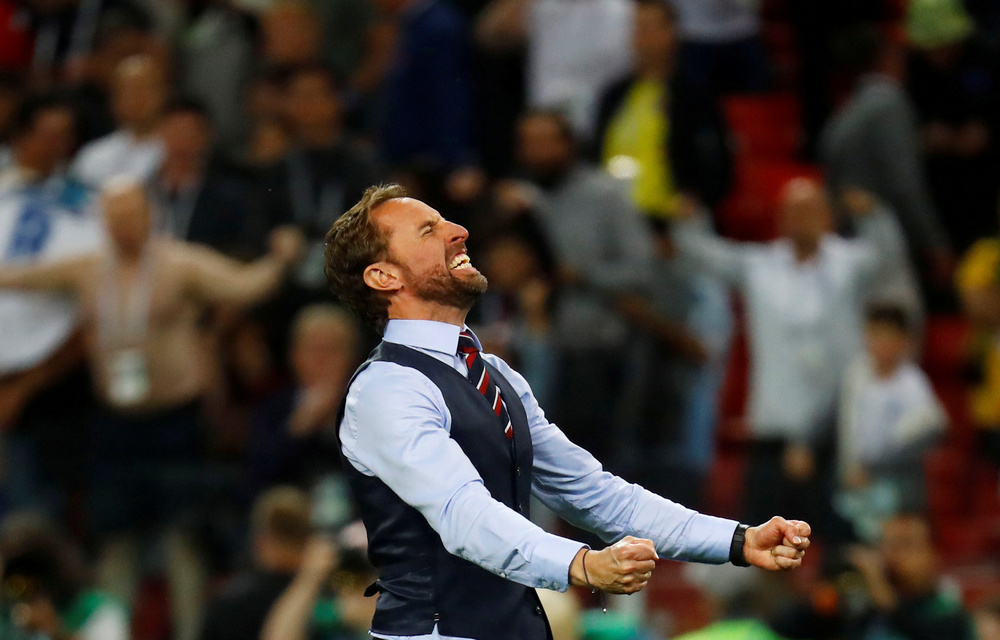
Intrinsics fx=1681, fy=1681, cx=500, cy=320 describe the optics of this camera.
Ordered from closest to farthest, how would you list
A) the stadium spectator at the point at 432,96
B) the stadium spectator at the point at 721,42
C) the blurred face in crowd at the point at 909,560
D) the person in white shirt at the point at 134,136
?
the blurred face in crowd at the point at 909,560, the person in white shirt at the point at 134,136, the stadium spectator at the point at 432,96, the stadium spectator at the point at 721,42

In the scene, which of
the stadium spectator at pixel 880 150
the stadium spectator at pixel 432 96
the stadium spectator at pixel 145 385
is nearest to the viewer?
the stadium spectator at pixel 145 385

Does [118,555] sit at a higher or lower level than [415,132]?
lower

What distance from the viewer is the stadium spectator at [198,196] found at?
290 inches

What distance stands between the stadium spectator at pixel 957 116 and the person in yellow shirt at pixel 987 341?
854 mm

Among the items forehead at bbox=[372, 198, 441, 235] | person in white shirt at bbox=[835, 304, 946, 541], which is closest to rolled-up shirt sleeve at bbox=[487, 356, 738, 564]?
forehead at bbox=[372, 198, 441, 235]

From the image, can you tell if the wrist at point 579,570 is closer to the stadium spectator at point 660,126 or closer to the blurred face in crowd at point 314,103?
the stadium spectator at point 660,126

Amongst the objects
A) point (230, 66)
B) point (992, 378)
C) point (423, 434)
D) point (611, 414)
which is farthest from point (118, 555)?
point (423, 434)

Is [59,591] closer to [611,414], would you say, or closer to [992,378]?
[611,414]

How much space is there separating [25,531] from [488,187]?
259 centimetres

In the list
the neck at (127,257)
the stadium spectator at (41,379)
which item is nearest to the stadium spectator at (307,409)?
the neck at (127,257)

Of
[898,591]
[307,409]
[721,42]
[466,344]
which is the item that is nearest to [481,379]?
[466,344]

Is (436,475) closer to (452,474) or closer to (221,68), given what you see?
(452,474)

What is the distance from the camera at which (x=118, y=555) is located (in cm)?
694

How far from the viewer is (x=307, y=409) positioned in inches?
266
